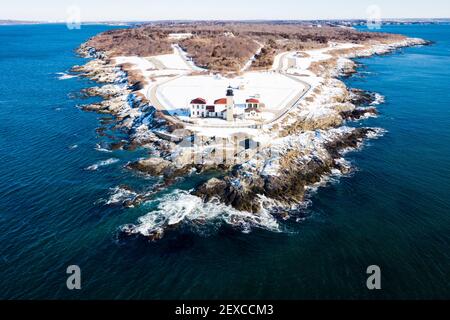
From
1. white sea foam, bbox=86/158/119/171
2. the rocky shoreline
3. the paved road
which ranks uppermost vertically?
the paved road

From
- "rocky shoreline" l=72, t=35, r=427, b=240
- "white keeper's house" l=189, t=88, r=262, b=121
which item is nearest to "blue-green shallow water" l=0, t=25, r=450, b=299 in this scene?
"rocky shoreline" l=72, t=35, r=427, b=240

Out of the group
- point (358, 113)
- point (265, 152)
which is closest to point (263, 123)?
point (265, 152)

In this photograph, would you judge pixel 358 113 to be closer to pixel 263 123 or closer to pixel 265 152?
pixel 263 123

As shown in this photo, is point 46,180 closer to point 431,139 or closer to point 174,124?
point 174,124

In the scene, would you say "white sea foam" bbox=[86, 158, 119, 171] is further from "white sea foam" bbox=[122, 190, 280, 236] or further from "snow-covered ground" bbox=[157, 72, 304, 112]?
"snow-covered ground" bbox=[157, 72, 304, 112]

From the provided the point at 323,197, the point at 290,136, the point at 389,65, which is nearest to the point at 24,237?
the point at 323,197

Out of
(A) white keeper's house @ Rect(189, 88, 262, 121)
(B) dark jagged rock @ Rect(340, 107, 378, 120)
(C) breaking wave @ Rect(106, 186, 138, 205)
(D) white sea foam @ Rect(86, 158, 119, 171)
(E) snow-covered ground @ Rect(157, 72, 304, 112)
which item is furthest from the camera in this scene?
(E) snow-covered ground @ Rect(157, 72, 304, 112)
